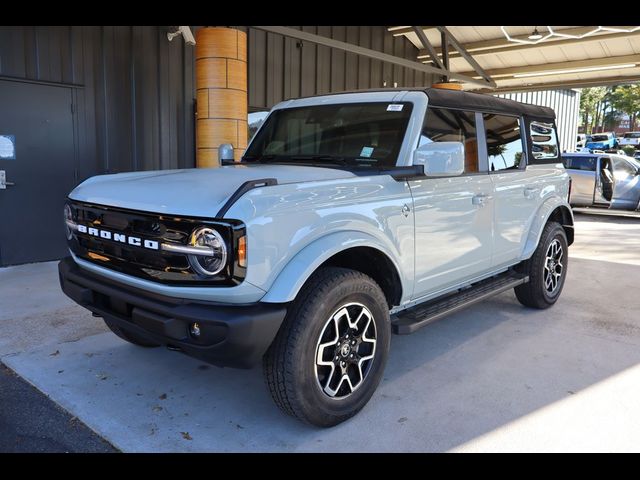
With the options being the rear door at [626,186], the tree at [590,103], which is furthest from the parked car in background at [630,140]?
the rear door at [626,186]

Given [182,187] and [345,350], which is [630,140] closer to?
[345,350]

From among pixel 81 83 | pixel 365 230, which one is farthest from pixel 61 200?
pixel 365 230

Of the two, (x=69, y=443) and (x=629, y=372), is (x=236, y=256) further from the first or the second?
(x=629, y=372)

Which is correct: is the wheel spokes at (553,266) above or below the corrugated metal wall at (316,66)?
below

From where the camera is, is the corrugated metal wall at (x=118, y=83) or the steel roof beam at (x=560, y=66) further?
the steel roof beam at (x=560, y=66)

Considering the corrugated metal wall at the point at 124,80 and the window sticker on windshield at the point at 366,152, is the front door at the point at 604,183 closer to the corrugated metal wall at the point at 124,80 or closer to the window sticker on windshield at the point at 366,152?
the corrugated metal wall at the point at 124,80

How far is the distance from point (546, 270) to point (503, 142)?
4.67 feet

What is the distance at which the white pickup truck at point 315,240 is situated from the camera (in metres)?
2.55

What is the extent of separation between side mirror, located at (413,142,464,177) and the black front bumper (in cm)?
134

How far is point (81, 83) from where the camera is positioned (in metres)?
7.15

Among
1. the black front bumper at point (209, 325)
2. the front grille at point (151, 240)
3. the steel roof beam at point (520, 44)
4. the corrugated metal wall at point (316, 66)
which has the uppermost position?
the steel roof beam at point (520, 44)

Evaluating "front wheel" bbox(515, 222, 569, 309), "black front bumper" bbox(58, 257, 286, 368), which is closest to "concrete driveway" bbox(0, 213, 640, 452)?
"front wheel" bbox(515, 222, 569, 309)

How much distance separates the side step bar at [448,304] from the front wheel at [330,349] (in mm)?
242

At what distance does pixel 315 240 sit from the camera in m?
2.80
